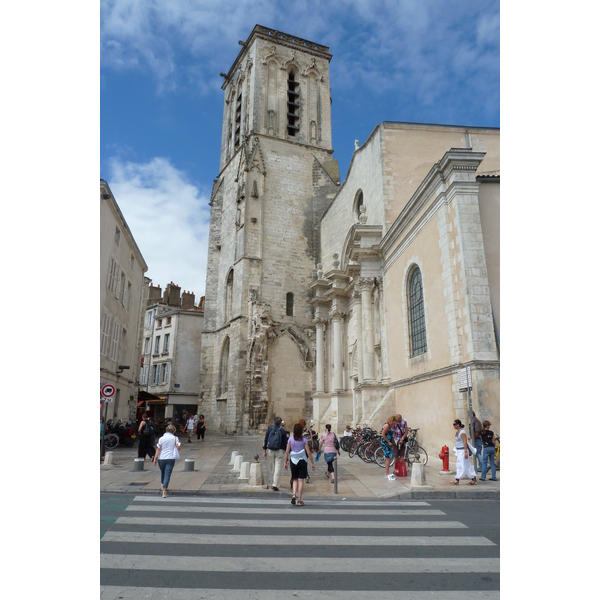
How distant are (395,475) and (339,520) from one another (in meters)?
4.11

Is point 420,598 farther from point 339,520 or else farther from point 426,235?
point 426,235

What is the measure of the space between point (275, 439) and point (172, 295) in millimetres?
35885

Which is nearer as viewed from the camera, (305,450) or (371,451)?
(305,450)

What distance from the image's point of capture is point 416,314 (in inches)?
567

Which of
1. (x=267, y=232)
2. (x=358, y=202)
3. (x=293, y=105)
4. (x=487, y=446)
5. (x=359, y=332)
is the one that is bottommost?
(x=487, y=446)

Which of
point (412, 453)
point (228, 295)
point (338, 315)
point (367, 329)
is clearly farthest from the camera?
point (228, 295)

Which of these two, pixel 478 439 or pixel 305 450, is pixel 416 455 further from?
pixel 305 450

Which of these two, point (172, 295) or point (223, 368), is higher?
point (172, 295)

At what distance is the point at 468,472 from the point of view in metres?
8.43

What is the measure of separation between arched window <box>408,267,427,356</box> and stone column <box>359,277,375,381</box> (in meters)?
3.38

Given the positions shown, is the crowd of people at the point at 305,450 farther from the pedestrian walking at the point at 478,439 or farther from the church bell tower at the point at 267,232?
the church bell tower at the point at 267,232

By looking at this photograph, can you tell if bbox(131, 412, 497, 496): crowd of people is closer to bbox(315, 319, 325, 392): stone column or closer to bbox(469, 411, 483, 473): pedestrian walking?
bbox(469, 411, 483, 473): pedestrian walking

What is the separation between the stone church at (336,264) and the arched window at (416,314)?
0.06 meters

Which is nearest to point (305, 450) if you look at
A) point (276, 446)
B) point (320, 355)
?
point (276, 446)
